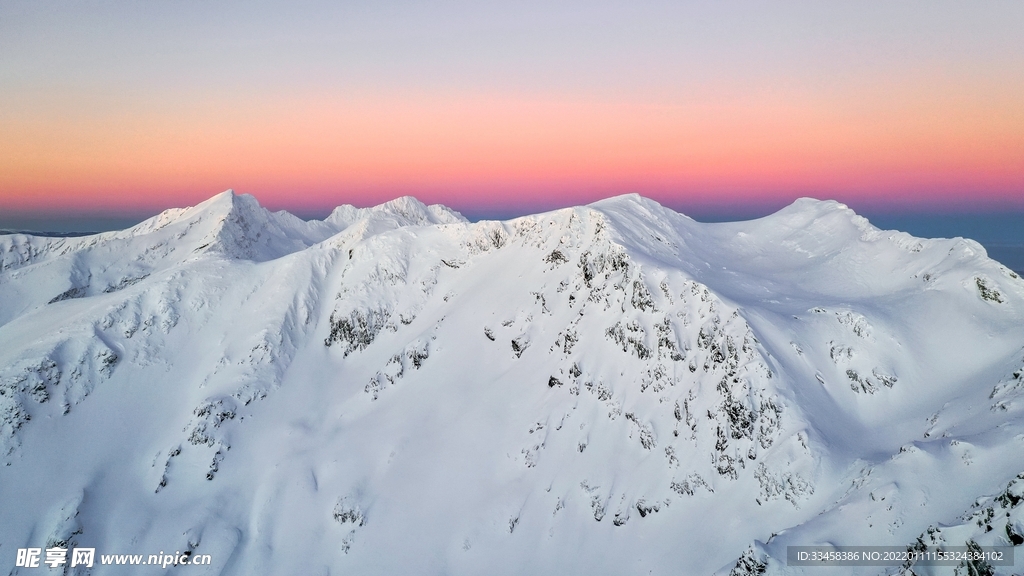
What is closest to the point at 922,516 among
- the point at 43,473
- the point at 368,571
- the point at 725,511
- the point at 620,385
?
the point at 725,511

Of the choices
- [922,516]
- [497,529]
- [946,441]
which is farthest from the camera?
[497,529]

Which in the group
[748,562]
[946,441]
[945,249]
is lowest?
[748,562]

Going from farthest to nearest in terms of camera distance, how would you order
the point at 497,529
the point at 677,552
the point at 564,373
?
1. the point at 564,373
2. the point at 497,529
3. the point at 677,552

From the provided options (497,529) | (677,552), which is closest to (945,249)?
(677,552)

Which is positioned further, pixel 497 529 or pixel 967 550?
pixel 497 529

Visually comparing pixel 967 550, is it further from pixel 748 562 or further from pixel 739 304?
pixel 739 304

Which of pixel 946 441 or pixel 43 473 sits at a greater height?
pixel 946 441

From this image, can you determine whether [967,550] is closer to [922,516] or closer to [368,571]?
[922,516]
